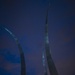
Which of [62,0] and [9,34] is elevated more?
[62,0]

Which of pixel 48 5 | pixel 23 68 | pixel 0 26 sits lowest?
pixel 23 68

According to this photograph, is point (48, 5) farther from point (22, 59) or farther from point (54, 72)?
point (54, 72)

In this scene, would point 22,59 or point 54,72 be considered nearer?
point 54,72

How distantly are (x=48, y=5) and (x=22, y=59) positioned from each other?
16.2ft

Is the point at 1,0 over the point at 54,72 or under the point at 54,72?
over

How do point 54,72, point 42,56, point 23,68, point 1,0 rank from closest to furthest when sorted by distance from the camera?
point 54,72
point 23,68
point 1,0
point 42,56

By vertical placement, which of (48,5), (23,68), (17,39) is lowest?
(23,68)

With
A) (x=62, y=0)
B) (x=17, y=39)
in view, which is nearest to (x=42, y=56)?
(x=17, y=39)

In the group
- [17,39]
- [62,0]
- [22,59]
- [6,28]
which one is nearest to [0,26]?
[6,28]

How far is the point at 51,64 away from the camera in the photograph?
1306cm

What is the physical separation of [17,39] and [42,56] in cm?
280

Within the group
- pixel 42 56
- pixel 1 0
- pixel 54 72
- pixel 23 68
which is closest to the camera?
pixel 54 72

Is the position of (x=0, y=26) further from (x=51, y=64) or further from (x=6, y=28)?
(x=51, y=64)

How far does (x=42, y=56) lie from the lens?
58.0 ft
